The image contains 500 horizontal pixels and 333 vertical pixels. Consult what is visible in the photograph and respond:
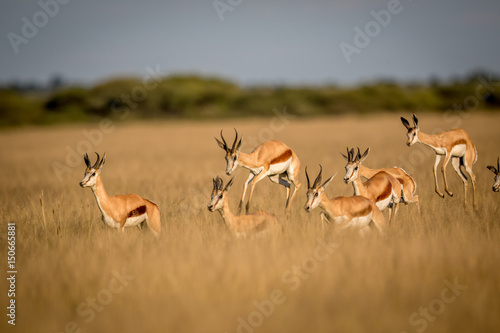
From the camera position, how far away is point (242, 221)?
7.59 meters

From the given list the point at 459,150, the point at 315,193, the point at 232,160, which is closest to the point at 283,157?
the point at 232,160

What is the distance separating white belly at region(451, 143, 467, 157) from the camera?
11.1 meters

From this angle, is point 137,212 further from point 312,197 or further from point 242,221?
point 312,197

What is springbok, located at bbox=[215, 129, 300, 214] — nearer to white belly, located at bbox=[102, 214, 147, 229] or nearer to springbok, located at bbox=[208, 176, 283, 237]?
springbok, located at bbox=[208, 176, 283, 237]

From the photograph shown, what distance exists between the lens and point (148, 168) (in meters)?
18.3

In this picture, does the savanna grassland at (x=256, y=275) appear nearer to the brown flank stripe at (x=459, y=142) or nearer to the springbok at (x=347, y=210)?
the springbok at (x=347, y=210)

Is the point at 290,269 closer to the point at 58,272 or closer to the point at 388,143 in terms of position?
the point at 58,272

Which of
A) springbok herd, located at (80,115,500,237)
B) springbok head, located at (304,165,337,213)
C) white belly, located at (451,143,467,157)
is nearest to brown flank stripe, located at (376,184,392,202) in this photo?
springbok herd, located at (80,115,500,237)

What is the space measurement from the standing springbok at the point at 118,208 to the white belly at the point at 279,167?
3465 mm

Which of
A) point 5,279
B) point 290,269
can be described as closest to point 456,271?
point 290,269

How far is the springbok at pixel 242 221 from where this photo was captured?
7.42 m

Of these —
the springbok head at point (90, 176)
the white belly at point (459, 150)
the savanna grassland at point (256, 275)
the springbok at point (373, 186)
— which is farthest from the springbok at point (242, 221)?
the white belly at point (459, 150)

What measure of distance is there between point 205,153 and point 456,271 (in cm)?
2004

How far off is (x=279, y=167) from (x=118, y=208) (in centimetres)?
409
